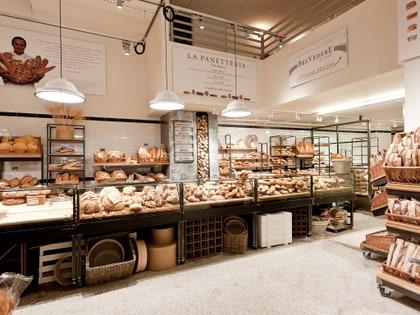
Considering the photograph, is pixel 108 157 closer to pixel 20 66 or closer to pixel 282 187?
pixel 20 66

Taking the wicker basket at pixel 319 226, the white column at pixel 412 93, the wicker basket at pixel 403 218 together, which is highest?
the white column at pixel 412 93

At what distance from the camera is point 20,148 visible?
462cm

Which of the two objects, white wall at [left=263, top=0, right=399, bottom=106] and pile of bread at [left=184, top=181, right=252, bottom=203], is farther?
pile of bread at [left=184, top=181, right=252, bottom=203]

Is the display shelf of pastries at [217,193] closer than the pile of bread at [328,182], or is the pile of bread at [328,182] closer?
the display shelf of pastries at [217,193]

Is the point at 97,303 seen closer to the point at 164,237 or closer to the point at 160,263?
the point at 160,263

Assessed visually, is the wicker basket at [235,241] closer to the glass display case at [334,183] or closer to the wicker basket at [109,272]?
the wicker basket at [109,272]

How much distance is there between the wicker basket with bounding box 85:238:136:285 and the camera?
3102mm

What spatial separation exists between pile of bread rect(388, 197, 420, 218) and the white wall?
1.90m

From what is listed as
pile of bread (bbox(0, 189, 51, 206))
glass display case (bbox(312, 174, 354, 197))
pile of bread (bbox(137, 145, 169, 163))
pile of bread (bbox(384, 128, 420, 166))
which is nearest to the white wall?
pile of bread (bbox(384, 128, 420, 166))

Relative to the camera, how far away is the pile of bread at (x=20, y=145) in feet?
15.0

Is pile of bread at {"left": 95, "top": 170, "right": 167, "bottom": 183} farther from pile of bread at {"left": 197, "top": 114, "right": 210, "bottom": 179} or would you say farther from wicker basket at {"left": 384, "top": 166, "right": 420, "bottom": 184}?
wicker basket at {"left": 384, "top": 166, "right": 420, "bottom": 184}

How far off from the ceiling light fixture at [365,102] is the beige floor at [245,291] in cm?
318

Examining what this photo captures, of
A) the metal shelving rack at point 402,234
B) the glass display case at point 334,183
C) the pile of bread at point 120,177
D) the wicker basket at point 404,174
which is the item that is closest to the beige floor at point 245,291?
the metal shelving rack at point 402,234

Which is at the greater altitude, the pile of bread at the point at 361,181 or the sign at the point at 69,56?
the sign at the point at 69,56
